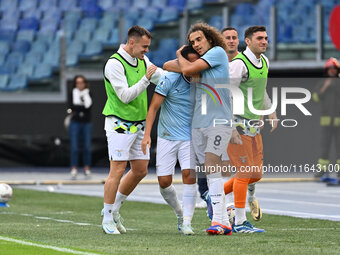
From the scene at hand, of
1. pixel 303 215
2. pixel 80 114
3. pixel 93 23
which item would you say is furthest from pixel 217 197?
pixel 93 23

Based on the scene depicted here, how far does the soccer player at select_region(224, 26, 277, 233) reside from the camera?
376 inches

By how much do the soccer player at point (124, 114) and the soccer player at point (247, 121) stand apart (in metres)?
0.88

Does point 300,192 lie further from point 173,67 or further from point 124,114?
point 173,67

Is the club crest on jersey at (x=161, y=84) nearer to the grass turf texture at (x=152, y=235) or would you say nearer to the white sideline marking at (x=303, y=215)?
the grass turf texture at (x=152, y=235)

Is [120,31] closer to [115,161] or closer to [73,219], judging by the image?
[73,219]

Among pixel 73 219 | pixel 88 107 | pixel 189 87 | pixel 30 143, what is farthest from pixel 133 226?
pixel 30 143

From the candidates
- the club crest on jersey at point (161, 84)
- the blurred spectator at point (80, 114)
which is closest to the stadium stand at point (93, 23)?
the blurred spectator at point (80, 114)

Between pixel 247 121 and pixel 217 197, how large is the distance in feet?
3.33

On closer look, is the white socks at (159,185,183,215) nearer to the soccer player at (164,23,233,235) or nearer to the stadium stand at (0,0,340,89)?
the soccer player at (164,23,233,235)

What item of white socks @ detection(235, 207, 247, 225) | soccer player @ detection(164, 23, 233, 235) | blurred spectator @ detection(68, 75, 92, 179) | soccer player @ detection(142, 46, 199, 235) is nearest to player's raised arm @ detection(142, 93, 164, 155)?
soccer player @ detection(142, 46, 199, 235)

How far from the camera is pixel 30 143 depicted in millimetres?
23516

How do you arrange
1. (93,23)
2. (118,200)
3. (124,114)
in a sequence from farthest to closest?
(93,23) < (118,200) < (124,114)

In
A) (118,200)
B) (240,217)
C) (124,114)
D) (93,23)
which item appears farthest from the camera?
(93,23)

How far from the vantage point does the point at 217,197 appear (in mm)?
9016
